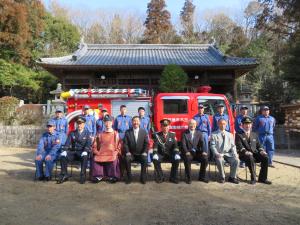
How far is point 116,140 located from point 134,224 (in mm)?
3115

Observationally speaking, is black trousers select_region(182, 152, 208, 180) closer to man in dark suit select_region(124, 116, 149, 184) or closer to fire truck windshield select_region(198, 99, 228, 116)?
man in dark suit select_region(124, 116, 149, 184)

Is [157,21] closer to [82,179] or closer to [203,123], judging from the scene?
[203,123]

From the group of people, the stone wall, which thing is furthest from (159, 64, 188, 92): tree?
the group of people

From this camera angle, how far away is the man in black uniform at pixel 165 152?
7580mm

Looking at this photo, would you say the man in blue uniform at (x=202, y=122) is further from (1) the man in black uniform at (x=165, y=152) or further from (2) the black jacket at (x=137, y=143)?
(2) the black jacket at (x=137, y=143)

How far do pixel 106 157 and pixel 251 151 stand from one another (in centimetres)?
303

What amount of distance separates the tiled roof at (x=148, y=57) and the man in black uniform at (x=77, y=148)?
9741mm

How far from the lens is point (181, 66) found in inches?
699

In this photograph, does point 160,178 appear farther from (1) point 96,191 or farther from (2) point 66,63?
(2) point 66,63

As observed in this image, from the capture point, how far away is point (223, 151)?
773 cm

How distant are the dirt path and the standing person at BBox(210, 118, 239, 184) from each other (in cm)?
31

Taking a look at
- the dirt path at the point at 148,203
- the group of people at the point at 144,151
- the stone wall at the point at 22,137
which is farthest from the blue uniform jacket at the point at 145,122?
the stone wall at the point at 22,137

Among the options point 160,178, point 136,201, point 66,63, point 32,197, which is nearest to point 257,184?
point 160,178

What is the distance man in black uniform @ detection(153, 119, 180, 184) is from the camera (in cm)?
758
